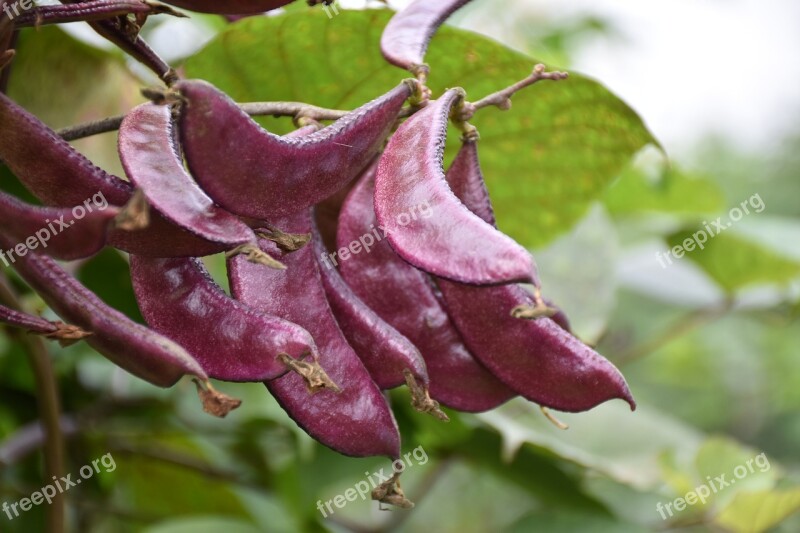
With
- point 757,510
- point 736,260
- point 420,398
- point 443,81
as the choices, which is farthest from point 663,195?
point 420,398

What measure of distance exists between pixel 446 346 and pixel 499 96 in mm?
155

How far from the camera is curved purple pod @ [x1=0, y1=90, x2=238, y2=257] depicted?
429 millimetres

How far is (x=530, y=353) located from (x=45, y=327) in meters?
0.26

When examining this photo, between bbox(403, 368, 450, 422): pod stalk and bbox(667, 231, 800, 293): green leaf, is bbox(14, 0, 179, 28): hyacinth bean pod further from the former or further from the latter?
bbox(667, 231, 800, 293): green leaf

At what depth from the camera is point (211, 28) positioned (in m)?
1.03

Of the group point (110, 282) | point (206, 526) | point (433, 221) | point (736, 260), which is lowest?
point (206, 526)

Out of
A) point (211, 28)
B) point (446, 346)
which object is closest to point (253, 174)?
point (446, 346)

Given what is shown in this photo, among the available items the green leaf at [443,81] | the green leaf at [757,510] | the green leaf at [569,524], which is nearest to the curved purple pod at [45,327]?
the green leaf at [443,81]

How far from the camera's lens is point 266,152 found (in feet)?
1.44

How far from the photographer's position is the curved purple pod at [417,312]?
556mm

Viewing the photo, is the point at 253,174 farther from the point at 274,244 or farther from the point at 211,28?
the point at 211,28

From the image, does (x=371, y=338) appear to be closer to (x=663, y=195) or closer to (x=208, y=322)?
(x=208, y=322)

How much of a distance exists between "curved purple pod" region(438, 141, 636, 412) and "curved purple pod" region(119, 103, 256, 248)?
0.15 metres

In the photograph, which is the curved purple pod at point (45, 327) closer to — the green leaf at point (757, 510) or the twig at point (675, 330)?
the green leaf at point (757, 510)
